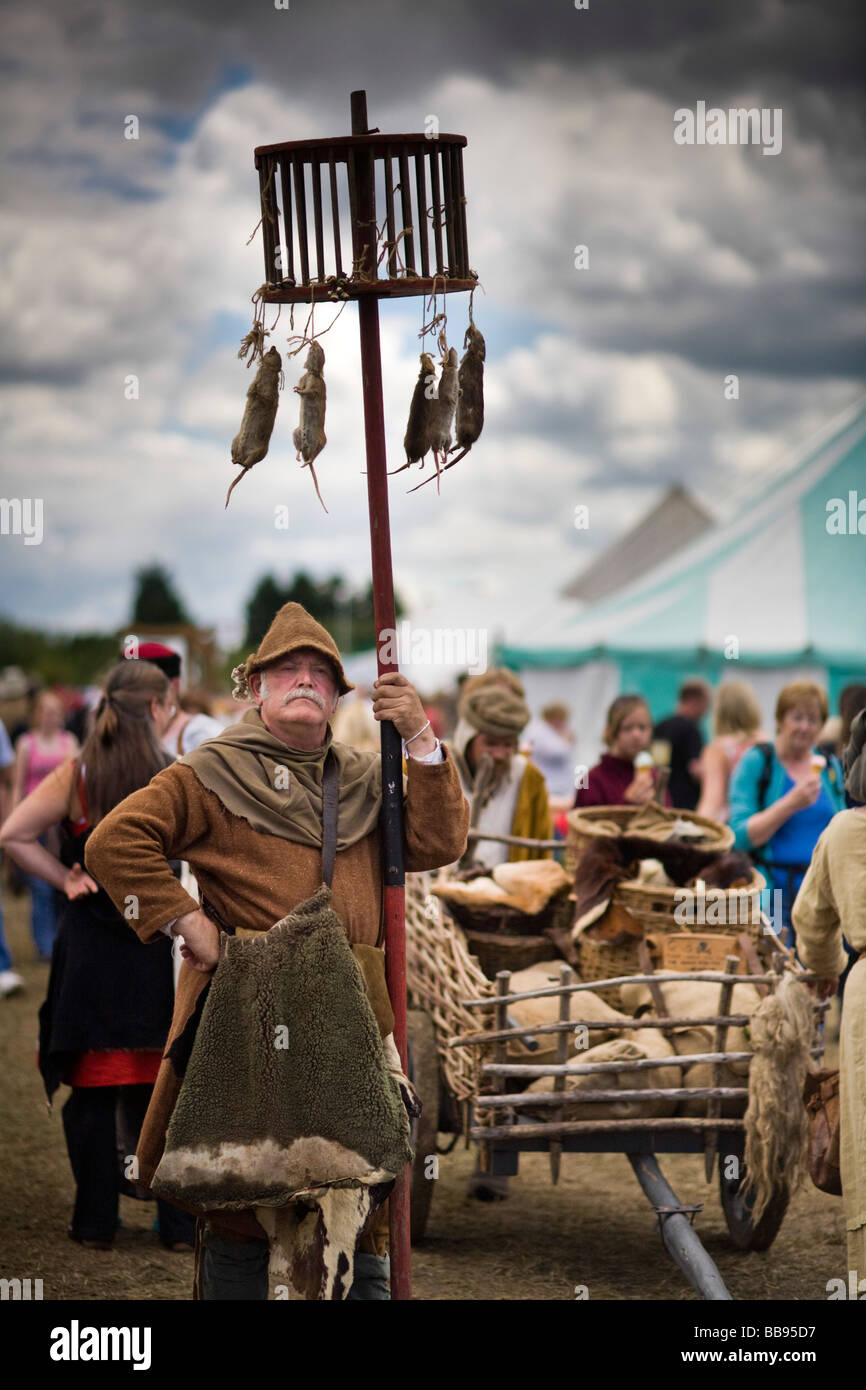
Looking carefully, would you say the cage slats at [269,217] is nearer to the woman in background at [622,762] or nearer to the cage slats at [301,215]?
the cage slats at [301,215]

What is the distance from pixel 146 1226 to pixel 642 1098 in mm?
2239

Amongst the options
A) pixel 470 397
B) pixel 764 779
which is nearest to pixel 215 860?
pixel 470 397

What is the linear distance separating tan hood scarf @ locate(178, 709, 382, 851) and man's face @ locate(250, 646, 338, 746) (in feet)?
0.17

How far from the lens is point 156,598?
373 ft

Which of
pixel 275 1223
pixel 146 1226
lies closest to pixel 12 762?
pixel 146 1226

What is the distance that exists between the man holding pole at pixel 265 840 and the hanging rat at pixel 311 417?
45 centimetres

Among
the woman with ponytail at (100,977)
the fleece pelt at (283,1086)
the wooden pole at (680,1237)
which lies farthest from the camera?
the woman with ponytail at (100,977)

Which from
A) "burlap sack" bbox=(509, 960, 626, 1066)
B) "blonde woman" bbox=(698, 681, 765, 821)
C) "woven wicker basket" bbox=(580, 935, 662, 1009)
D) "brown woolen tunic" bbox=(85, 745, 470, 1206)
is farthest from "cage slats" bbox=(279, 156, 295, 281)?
"blonde woman" bbox=(698, 681, 765, 821)

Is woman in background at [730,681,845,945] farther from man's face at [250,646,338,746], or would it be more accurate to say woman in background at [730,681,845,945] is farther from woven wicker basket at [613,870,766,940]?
man's face at [250,646,338,746]

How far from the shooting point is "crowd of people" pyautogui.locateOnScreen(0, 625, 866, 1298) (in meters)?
3.63

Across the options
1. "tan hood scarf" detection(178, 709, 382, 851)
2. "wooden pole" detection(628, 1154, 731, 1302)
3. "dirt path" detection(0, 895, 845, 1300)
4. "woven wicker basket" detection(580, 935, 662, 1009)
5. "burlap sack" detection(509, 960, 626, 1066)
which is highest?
"tan hood scarf" detection(178, 709, 382, 851)

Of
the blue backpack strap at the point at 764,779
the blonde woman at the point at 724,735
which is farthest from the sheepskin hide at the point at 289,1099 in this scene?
the blonde woman at the point at 724,735

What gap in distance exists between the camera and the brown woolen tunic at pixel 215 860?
3520mm

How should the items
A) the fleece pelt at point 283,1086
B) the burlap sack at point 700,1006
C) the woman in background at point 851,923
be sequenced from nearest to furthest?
1. the fleece pelt at point 283,1086
2. the woman in background at point 851,923
3. the burlap sack at point 700,1006
